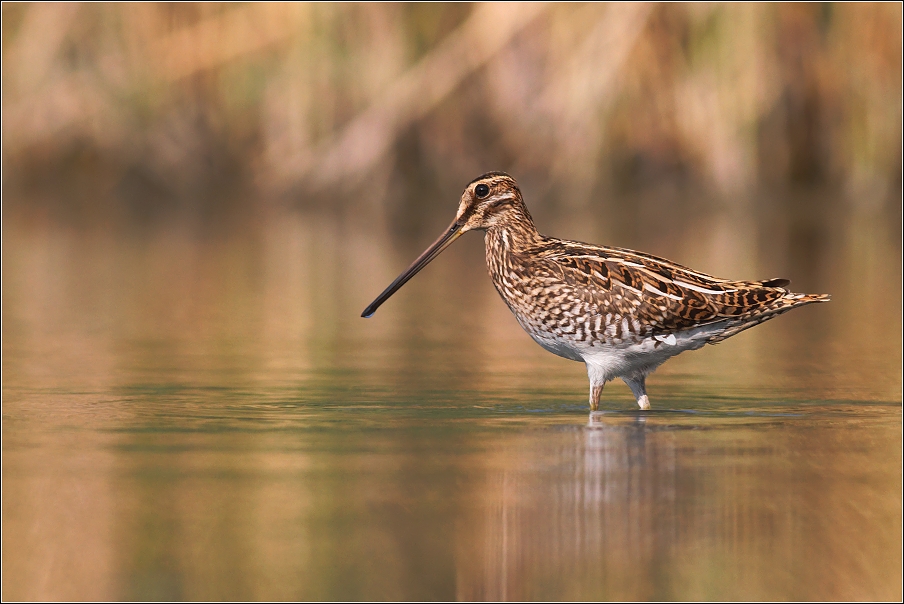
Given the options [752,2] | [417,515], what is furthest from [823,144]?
[417,515]

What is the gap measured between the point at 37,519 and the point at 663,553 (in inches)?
74.0

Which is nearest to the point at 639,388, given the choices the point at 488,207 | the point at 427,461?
the point at 488,207

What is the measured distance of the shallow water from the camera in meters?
4.53

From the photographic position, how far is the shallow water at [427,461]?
453 cm

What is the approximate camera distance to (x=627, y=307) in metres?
7.60

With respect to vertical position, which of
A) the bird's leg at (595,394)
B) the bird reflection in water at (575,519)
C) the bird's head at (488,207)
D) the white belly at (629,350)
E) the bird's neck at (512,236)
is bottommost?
the bird reflection in water at (575,519)

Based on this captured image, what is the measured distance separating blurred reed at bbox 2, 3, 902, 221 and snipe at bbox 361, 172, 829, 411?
8642 mm

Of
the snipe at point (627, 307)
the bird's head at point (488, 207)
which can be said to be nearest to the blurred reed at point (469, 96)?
the bird's head at point (488, 207)

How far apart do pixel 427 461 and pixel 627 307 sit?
6.06ft

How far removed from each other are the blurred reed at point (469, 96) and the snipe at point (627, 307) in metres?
8.64

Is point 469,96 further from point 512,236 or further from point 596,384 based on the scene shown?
point 596,384

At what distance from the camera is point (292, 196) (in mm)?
18594

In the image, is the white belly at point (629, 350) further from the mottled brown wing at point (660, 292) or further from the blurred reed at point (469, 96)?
the blurred reed at point (469, 96)

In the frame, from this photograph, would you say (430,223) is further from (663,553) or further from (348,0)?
(663,553)
